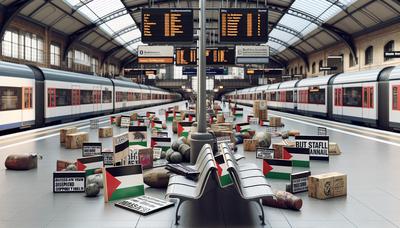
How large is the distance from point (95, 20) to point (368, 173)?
36.6 m

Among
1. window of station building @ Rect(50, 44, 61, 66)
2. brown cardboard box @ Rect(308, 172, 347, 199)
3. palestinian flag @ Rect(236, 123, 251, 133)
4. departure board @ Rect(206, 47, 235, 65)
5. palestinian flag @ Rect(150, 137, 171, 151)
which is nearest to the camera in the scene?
brown cardboard box @ Rect(308, 172, 347, 199)

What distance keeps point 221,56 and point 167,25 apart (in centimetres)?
858

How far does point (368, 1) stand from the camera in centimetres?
2856

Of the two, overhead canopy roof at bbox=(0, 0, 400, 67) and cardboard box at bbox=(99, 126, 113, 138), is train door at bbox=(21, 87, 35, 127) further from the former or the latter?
overhead canopy roof at bbox=(0, 0, 400, 67)

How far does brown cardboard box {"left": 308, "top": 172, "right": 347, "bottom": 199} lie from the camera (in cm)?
571

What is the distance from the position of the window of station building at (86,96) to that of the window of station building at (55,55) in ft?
44.6

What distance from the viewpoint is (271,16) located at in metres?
42.3

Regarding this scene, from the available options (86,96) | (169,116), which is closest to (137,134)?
(169,116)

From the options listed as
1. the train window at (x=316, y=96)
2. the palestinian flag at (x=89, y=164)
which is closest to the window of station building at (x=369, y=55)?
the train window at (x=316, y=96)

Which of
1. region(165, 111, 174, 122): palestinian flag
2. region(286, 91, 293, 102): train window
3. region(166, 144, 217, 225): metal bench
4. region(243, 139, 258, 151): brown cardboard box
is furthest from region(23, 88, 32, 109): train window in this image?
region(286, 91, 293, 102): train window

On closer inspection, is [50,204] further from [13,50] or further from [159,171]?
[13,50]

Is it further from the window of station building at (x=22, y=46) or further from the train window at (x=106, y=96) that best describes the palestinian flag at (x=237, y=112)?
the window of station building at (x=22, y=46)

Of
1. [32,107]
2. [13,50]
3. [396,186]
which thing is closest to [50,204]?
[396,186]

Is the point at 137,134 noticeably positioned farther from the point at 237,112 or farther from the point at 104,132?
the point at 237,112
